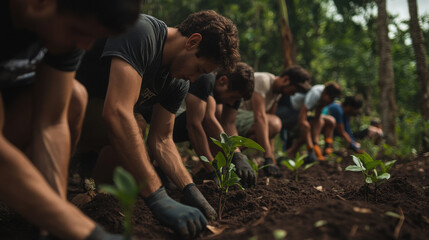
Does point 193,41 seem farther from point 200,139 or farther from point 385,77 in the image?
point 385,77

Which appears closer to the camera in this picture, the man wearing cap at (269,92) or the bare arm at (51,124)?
the bare arm at (51,124)

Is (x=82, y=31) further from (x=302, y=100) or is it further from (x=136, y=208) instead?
(x=302, y=100)

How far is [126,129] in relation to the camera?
1.82 meters

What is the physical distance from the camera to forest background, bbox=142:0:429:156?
6.42 metres

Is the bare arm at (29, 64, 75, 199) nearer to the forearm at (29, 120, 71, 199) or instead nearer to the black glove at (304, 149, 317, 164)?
the forearm at (29, 120, 71, 199)

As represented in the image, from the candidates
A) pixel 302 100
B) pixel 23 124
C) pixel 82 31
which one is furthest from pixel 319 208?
pixel 302 100

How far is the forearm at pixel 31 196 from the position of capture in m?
1.04

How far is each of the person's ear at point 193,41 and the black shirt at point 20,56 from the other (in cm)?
84

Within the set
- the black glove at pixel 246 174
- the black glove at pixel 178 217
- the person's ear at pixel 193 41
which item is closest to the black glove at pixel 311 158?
the black glove at pixel 246 174

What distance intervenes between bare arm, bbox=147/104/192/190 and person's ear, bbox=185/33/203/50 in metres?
0.56

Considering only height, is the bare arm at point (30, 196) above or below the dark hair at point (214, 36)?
below

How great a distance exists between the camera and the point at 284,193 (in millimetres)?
2627

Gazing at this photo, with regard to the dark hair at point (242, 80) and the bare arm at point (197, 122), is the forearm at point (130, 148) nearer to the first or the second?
the bare arm at point (197, 122)

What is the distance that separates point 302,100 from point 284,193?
384 cm
